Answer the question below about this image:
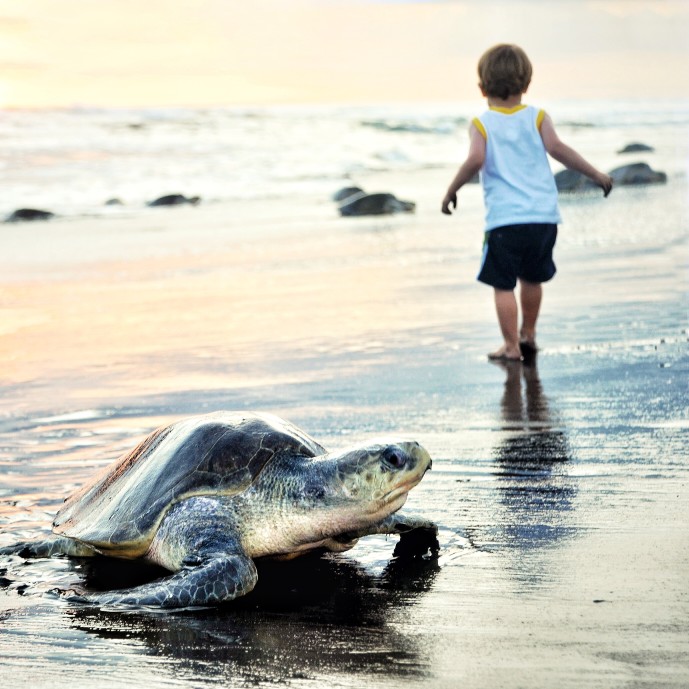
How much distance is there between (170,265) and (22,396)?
210 inches

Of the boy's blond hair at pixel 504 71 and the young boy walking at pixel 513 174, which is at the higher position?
the boy's blond hair at pixel 504 71

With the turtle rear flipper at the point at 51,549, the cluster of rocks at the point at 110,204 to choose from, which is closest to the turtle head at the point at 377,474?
the turtle rear flipper at the point at 51,549

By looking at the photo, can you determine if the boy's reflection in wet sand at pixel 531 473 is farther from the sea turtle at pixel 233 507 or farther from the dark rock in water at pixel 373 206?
the dark rock in water at pixel 373 206

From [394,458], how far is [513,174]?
3.95m

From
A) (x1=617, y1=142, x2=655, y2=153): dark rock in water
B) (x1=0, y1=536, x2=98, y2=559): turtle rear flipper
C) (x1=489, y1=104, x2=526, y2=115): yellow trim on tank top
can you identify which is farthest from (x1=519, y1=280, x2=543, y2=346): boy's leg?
(x1=617, y1=142, x2=655, y2=153): dark rock in water

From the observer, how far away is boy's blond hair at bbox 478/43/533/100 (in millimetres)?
6797

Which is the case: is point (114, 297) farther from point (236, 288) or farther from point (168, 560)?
point (168, 560)

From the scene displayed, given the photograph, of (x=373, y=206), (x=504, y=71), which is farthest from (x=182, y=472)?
(x=373, y=206)

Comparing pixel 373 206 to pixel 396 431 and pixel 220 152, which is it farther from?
pixel 220 152

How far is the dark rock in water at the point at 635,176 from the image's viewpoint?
19375 mm

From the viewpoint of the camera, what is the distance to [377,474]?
327 centimetres

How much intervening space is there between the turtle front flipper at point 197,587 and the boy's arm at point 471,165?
384 centimetres

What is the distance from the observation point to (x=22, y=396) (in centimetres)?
644

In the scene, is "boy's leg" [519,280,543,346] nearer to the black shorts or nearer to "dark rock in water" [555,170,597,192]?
the black shorts
